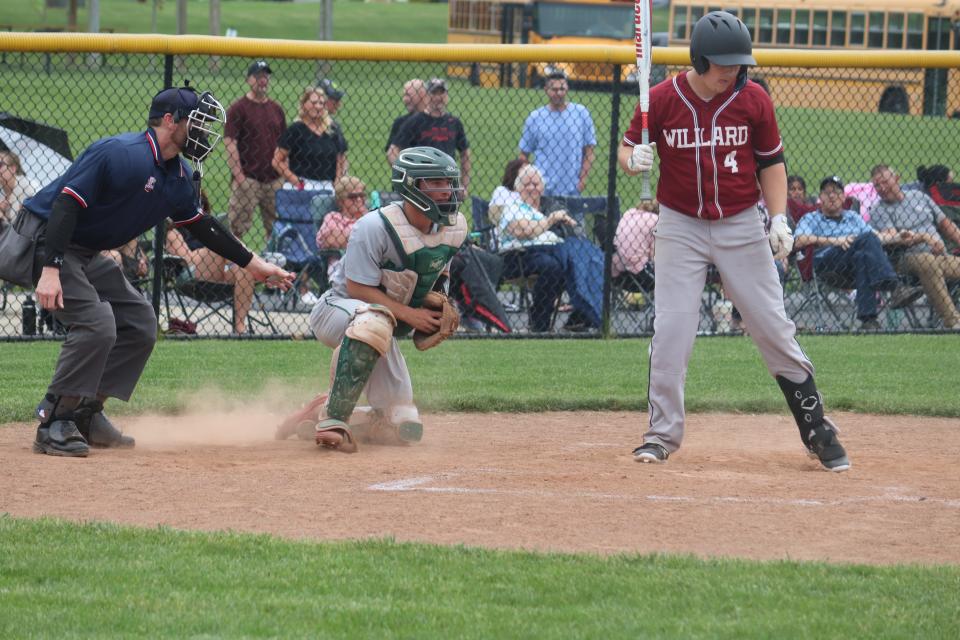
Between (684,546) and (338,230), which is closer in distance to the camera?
(684,546)

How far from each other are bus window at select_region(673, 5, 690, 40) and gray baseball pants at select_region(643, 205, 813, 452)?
2244 centimetres

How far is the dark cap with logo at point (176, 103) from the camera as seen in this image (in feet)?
21.6

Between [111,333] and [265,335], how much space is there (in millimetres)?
4189

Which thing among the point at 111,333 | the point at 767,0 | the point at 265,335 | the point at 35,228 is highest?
the point at 767,0

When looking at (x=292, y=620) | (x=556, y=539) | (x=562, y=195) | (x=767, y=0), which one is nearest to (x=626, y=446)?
(x=556, y=539)

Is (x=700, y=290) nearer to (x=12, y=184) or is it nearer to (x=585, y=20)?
(x=12, y=184)

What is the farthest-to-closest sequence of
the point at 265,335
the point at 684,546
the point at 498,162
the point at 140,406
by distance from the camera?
the point at 498,162, the point at 265,335, the point at 140,406, the point at 684,546

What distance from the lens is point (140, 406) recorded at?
826 centimetres

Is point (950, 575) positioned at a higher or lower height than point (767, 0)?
lower

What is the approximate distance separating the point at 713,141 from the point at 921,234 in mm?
5999

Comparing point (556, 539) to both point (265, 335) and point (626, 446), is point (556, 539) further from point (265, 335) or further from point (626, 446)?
point (265, 335)

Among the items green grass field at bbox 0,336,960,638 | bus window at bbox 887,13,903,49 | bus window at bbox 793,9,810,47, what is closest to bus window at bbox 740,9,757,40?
bus window at bbox 793,9,810,47

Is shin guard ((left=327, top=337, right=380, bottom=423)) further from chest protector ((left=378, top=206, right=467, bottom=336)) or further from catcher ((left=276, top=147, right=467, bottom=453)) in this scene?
chest protector ((left=378, top=206, right=467, bottom=336))

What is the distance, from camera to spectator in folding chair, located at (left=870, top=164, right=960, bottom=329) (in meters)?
11.7
